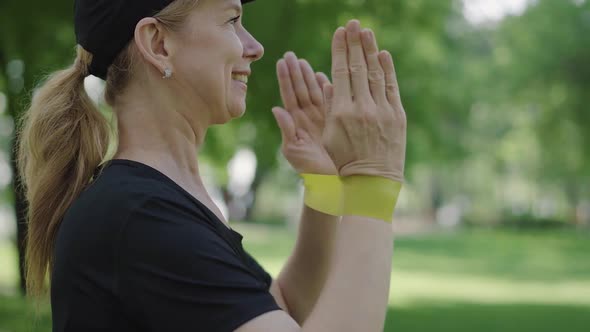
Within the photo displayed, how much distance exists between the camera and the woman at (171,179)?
1.42 meters

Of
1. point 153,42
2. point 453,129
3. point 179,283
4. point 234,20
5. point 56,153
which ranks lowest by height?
point 179,283

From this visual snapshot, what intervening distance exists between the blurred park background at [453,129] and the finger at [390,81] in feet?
3.05

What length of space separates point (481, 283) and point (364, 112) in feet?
54.2

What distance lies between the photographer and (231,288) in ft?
4.65

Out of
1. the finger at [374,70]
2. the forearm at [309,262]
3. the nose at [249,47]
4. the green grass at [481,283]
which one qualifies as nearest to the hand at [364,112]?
the finger at [374,70]

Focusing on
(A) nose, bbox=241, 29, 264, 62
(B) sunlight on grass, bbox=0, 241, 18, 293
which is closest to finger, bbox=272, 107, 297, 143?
(A) nose, bbox=241, 29, 264, 62

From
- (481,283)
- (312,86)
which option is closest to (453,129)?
(481,283)

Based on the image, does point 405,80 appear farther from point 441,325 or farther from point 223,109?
point 223,109

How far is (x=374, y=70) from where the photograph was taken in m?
1.65

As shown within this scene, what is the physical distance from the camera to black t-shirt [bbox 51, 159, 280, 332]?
141 centimetres

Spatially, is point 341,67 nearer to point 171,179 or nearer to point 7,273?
point 171,179

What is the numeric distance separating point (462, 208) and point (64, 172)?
4785 centimetres

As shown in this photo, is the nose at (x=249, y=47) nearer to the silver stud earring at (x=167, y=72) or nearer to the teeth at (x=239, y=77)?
the teeth at (x=239, y=77)

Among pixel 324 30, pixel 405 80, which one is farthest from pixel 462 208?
pixel 324 30
